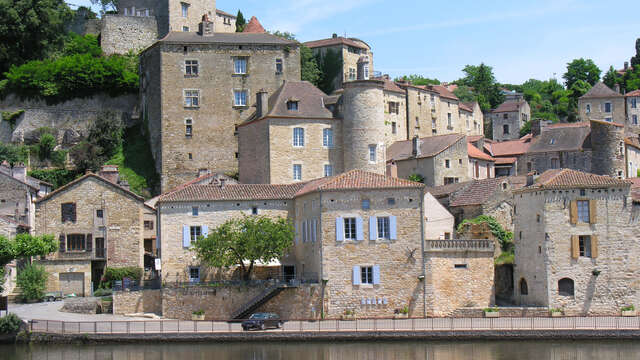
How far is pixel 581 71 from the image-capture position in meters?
119

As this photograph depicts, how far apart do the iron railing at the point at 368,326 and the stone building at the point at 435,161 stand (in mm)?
22768

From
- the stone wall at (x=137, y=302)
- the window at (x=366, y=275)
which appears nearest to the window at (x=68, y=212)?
the stone wall at (x=137, y=302)

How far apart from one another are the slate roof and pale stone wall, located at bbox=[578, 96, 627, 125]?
37.8 meters

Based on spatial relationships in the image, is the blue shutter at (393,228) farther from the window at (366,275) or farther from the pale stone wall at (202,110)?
the pale stone wall at (202,110)

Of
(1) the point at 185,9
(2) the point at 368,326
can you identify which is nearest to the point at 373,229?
(2) the point at 368,326

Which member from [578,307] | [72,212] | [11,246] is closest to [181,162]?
[72,212]

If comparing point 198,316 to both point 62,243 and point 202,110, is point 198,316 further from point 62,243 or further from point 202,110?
point 202,110

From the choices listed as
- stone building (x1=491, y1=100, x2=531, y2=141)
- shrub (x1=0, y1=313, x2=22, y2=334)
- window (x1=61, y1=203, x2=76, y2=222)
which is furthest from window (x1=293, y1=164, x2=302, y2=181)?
stone building (x1=491, y1=100, x2=531, y2=141)

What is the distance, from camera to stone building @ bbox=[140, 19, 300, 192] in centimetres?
6738

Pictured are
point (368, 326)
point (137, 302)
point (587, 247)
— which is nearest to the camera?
point (368, 326)

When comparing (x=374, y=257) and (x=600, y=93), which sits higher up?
(x=600, y=93)

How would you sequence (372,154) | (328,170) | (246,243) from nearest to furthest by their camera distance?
(246,243) < (372,154) < (328,170)

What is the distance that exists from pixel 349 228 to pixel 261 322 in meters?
7.42

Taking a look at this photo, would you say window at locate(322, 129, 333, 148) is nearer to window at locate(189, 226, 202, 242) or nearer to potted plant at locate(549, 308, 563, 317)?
window at locate(189, 226, 202, 242)
